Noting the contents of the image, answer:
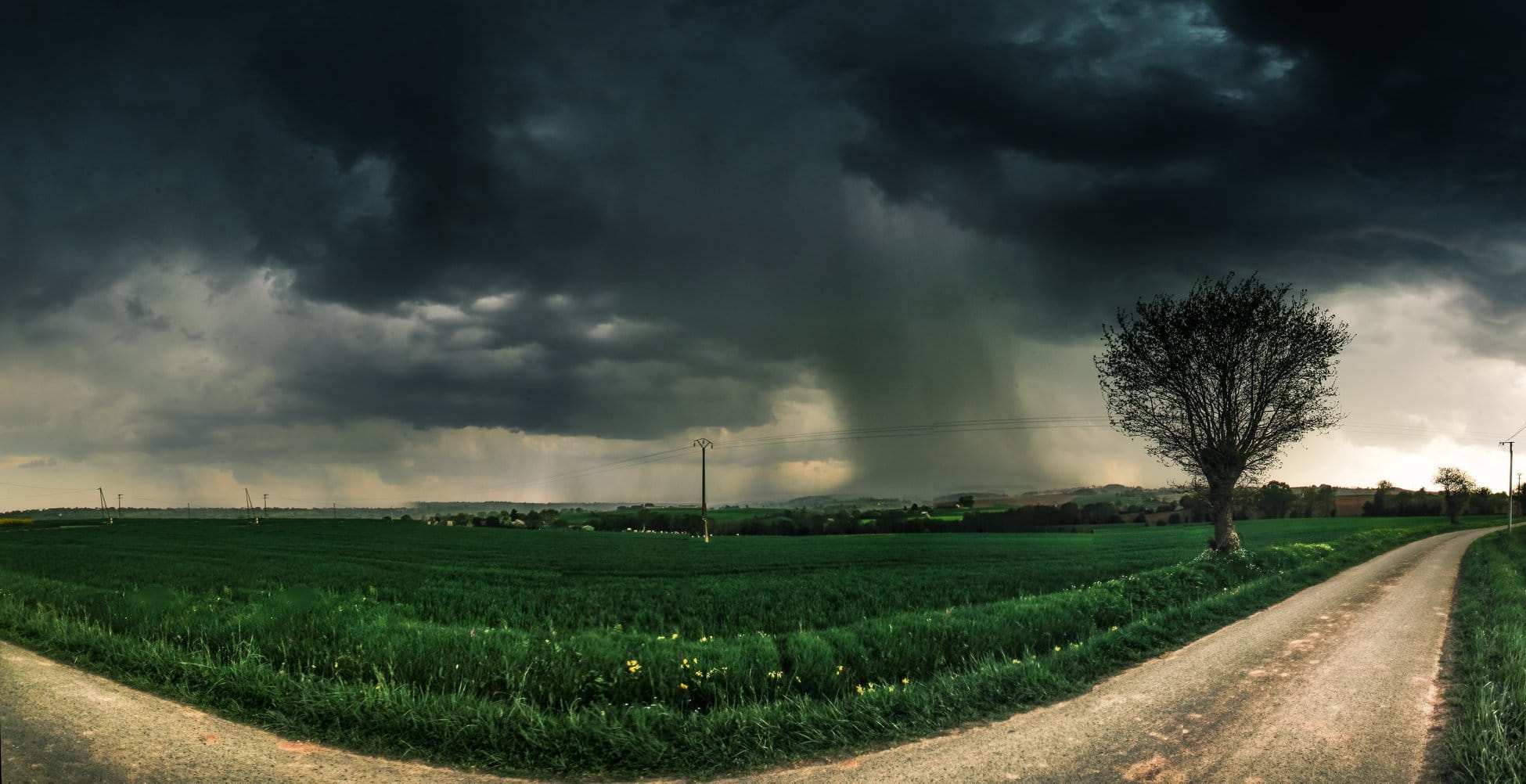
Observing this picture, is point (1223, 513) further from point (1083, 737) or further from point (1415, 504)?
point (1415, 504)

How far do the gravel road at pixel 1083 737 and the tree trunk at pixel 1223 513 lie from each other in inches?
761

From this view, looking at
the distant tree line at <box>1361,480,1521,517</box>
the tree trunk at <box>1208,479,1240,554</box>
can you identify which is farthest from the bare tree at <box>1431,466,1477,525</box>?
the tree trunk at <box>1208,479,1240,554</box>

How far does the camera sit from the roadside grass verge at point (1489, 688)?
623 centimetres

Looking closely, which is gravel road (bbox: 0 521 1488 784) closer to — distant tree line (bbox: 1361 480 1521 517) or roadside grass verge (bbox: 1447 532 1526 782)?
roadside grass verge (bbox: 1447 532 1526 782)

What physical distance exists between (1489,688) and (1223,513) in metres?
23.4

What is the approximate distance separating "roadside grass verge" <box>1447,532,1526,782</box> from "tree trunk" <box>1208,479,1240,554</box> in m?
10.4

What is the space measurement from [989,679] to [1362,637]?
8.30 metres

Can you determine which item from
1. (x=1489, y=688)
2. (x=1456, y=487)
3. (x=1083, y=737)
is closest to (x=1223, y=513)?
(x=1489, y=688)

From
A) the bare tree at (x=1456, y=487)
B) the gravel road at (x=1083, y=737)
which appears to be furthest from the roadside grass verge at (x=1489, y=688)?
the bare tree at (x=1456, y=487)

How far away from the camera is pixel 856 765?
6297mm

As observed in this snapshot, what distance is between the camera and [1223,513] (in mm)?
29406

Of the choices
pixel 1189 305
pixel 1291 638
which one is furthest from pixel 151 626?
pixel 1189 305

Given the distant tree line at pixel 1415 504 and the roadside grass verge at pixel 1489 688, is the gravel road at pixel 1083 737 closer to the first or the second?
the roadside grass verge at pixel 1489 688

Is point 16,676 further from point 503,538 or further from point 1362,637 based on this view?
point 503,538
